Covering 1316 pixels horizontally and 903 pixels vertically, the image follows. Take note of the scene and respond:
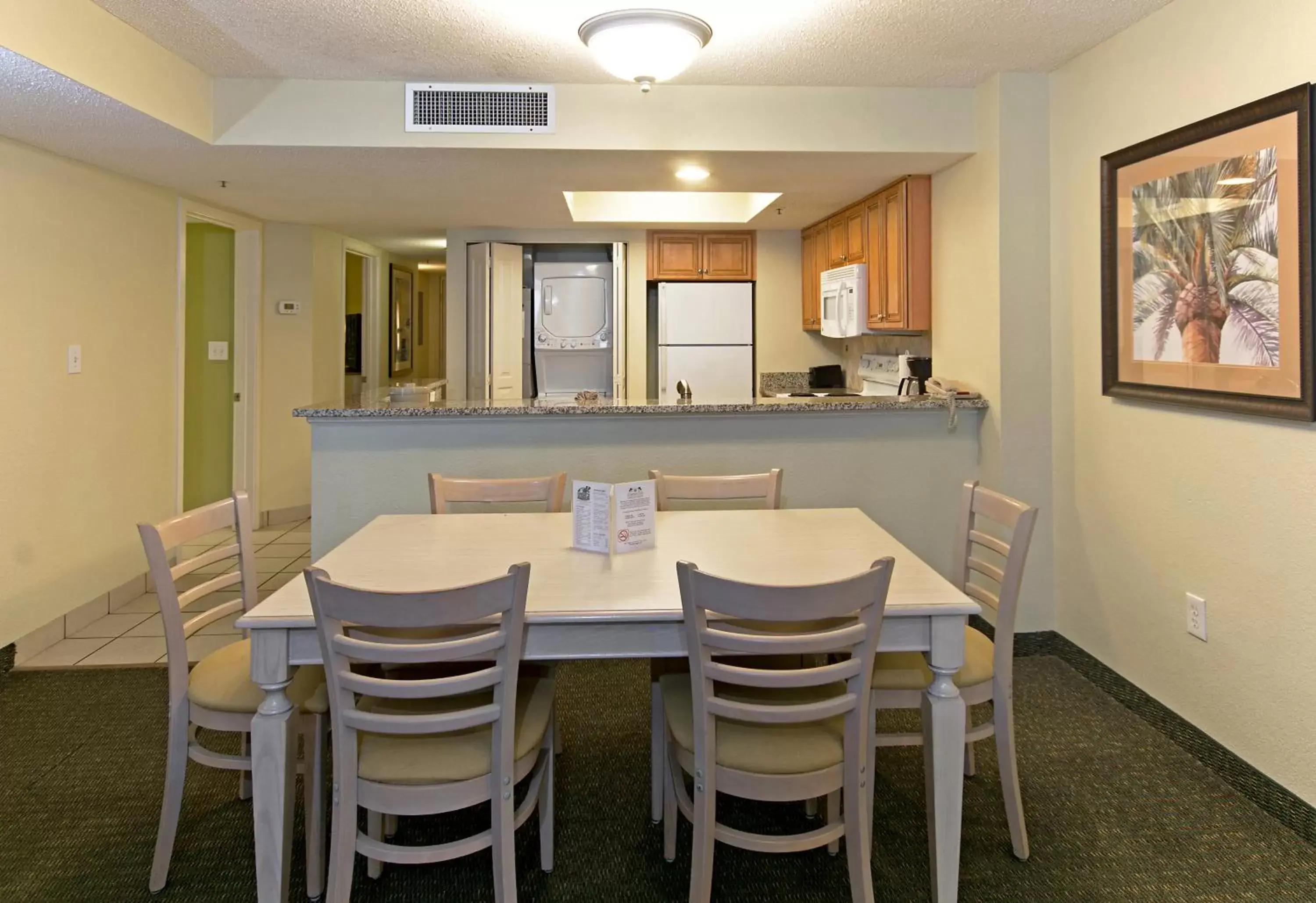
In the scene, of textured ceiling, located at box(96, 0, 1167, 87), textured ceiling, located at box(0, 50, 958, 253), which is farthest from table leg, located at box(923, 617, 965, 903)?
textured ceiling, located at box(0, 50, 958, 253)

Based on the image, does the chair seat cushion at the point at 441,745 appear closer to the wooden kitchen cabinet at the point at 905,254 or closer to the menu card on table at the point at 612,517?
the menu card on table at the point at 612,517

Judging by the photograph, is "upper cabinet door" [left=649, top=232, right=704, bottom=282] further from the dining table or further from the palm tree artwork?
the dining table

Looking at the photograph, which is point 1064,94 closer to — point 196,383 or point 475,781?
point 475,781

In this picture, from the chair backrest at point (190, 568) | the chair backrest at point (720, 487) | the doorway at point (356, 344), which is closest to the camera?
the chair backrest at point (190, 568)

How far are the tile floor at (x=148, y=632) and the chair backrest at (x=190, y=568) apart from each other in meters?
0.49

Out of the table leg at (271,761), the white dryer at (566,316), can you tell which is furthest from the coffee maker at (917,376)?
the table leg at (271,761)

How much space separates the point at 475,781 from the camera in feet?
5.07

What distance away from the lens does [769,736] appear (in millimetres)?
1634

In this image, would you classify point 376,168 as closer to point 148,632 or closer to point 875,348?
point 148,632

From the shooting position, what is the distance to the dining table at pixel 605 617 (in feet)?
5.13

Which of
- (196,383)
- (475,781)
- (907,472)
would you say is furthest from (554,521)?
(196,383)

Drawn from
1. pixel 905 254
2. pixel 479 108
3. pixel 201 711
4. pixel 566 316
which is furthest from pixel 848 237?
pixel 201 711

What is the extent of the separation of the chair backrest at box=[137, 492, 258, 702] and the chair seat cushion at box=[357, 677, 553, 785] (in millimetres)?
418

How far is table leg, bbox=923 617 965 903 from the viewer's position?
64.2 inches
